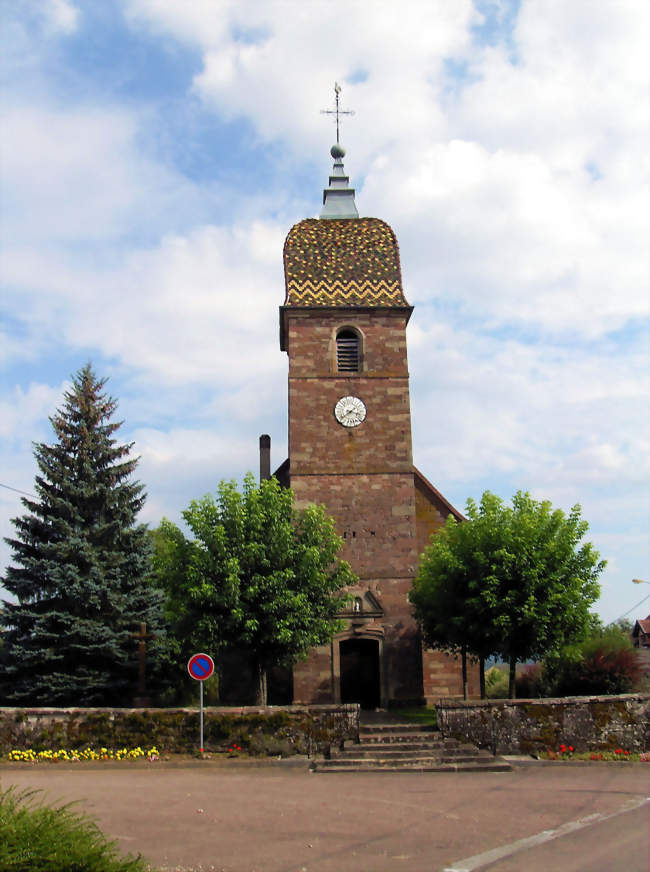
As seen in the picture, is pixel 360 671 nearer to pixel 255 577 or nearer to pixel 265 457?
pixel 255 577

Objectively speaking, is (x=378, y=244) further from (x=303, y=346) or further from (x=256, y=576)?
(x=256, y=576)

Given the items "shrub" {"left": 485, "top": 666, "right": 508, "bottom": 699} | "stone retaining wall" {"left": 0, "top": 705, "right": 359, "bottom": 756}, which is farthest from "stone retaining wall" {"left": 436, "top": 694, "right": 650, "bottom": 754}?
"shrub" {"left": 485, "top": 666, "right": 508, "bottom": 699}

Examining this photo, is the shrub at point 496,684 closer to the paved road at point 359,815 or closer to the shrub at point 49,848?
the paved road at point 359,815

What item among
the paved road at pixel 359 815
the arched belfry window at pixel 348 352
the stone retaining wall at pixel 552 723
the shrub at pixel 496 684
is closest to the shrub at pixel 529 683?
the shrub at pixel 496 684

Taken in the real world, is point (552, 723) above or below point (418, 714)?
above

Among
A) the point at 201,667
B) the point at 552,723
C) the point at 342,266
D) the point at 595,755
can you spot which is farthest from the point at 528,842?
the point at 342,266

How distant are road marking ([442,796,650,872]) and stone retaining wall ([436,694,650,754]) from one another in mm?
4710

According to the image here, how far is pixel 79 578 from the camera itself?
20.7 meters

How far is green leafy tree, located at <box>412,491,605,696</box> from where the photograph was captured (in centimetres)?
1908

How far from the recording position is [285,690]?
23.7 metres

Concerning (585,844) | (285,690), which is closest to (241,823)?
(585,844)

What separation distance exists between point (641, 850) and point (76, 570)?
16.0 meters

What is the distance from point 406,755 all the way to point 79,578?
10005mm

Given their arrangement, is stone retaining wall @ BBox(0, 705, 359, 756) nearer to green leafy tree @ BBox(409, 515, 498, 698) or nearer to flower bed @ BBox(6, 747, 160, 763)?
flower bed @ BBox(6, 747, 160, 763)
